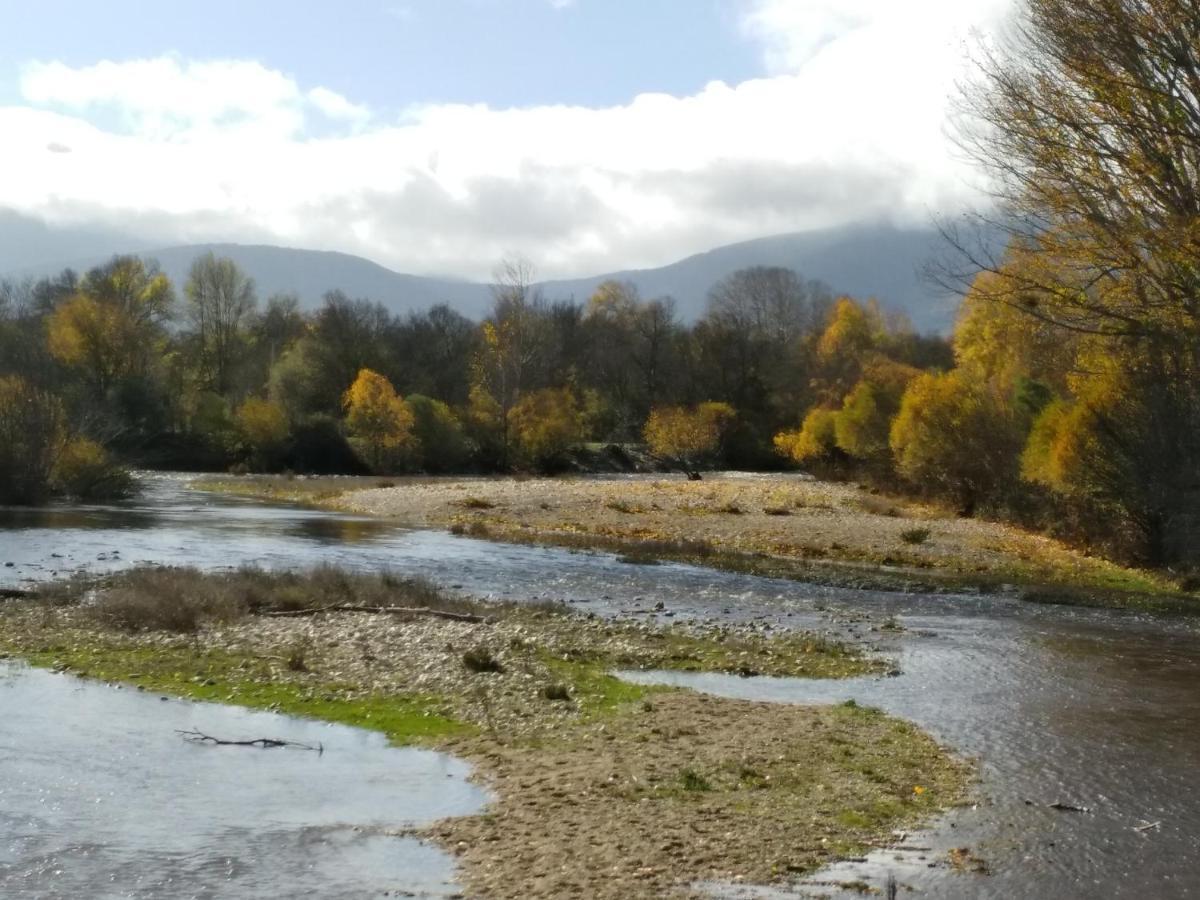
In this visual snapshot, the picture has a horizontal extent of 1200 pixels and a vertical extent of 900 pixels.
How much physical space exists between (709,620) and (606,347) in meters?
99.5

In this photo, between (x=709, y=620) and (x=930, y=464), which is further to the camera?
(x=930, y=464)

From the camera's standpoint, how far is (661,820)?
11.3 m

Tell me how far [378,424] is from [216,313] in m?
37.0

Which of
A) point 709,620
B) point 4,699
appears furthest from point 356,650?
point 709,620

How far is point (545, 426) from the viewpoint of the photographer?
98688 millimetres

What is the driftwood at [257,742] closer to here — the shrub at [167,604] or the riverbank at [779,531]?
the shrub at [167,604]

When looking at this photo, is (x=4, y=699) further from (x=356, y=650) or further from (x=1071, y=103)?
(x=1071, y=103)

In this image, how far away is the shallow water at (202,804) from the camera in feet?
32.7

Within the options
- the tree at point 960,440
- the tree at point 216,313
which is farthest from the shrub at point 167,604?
the tree at point 216,313

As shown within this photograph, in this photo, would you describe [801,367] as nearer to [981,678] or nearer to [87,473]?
[87,473]

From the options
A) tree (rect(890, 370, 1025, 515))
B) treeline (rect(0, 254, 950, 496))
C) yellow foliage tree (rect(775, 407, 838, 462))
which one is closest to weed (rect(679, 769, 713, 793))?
tree (rect(890, 370, 1025, 515))

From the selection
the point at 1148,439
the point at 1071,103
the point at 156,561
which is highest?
the point at 1071,103

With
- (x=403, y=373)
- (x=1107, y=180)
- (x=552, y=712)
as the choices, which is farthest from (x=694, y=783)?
(x=403, y=373)

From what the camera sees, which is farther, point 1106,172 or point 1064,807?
point 1106,172
